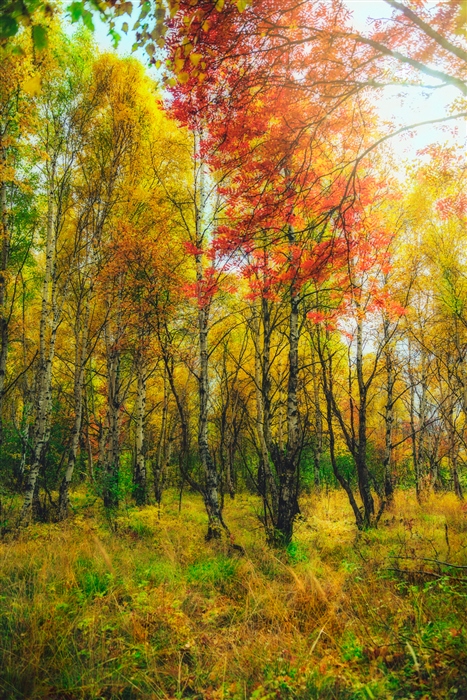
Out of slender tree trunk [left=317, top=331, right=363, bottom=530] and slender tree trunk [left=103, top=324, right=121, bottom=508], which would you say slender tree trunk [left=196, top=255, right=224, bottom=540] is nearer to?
slender tree trunk [left=317, top=331, right=363, bottom=530]

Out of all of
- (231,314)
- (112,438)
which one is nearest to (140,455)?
(112,438)

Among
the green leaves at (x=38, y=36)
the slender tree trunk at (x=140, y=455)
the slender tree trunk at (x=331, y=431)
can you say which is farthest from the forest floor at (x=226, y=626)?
the slender tree trunk at (x=140, y=455)

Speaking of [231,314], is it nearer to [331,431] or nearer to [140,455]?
[331,431]

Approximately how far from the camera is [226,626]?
11.9 ft

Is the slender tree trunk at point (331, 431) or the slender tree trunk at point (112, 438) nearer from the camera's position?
the slender tree trunk at point (331, 431)

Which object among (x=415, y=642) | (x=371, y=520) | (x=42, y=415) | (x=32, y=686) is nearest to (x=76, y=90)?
(x=42, y=415)

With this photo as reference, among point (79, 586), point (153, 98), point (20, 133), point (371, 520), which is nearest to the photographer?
point (79, 586)

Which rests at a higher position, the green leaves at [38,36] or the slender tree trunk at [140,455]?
the green leaves at [38,36]

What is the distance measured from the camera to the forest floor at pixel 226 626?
2486 millimetres

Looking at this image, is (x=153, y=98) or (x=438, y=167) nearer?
(x=438, y=167)

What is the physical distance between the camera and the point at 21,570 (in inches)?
175

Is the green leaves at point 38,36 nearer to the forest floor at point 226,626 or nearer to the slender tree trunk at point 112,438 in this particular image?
the forest floor at point 226,626

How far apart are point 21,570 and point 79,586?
0.92 m

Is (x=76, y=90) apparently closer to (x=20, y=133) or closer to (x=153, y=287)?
(x=20, y=133)
